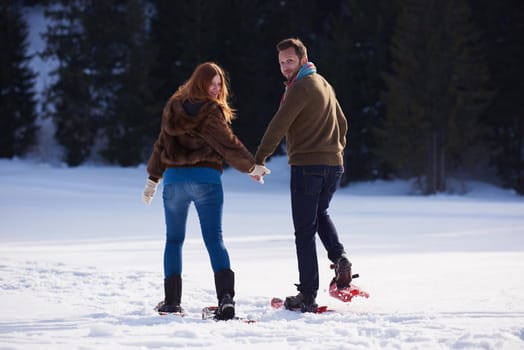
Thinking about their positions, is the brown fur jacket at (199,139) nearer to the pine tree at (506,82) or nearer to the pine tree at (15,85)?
the pine tree at (506,82)

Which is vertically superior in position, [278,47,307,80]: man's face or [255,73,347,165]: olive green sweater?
[278,47,307,80]: man's face

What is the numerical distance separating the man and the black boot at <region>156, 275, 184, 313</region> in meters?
0.83

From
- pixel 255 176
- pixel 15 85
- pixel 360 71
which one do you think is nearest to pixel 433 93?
pixel 360 71

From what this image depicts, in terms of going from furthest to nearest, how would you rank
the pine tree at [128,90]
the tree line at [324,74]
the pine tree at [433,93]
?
the pine tree at [128,90] → the tree line at [324,74] → the pine tree at [433,93]

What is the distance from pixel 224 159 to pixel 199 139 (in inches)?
8.8

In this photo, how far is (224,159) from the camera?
4.59m

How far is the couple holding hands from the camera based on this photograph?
4527mm

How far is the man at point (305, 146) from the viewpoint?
15.7ft

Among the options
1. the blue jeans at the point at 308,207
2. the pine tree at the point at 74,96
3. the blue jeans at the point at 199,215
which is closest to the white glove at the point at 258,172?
the blue jeans at the point at 199,215

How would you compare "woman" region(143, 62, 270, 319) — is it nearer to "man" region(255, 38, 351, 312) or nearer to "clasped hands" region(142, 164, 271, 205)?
"clasped hands" region(142, 164, 271, 205)

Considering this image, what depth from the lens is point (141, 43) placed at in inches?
1296

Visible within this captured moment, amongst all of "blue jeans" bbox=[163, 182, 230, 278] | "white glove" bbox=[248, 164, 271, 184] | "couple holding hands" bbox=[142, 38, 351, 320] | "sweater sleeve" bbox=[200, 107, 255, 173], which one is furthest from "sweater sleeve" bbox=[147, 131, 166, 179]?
"white glove" bbox=[248, 164, 271, 184]

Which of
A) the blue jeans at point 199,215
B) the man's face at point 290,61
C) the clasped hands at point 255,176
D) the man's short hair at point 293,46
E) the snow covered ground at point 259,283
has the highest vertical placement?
the man's short hair at point 293,46

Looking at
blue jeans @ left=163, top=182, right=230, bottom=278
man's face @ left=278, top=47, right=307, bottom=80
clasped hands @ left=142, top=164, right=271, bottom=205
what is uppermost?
man's face @ left=278, top=47, right=307, bottom=80
